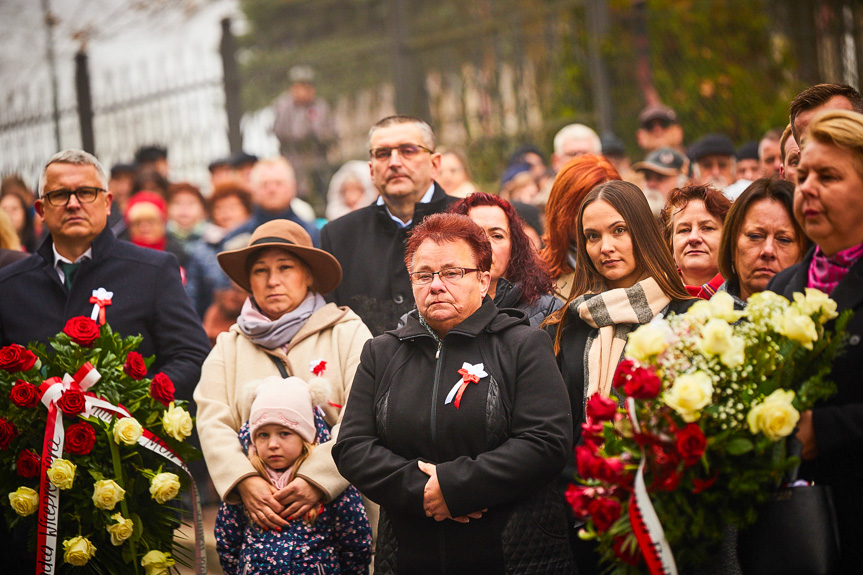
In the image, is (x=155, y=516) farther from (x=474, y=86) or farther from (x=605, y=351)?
A: (x=474, y=86)

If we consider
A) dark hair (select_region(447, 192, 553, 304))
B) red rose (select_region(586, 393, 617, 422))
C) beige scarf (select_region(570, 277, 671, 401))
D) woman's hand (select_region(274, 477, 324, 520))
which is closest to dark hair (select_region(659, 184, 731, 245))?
dark hair (select_region(447, 192, 553, 304))

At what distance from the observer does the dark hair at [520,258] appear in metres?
4.78

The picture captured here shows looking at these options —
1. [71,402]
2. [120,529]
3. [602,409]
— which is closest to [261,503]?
[120,529]

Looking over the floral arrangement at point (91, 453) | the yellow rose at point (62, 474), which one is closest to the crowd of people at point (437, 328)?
the floral arrangement at point (91, 453)

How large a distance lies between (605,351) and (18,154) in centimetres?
1135

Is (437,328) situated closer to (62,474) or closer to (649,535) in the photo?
(649,535)

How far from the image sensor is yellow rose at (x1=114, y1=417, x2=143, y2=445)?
4379mm

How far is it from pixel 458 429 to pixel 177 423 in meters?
1.41

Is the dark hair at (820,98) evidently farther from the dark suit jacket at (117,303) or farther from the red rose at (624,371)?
the dark suit jacket at (117,303)

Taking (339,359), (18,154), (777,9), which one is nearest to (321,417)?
(339,359)

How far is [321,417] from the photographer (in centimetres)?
462

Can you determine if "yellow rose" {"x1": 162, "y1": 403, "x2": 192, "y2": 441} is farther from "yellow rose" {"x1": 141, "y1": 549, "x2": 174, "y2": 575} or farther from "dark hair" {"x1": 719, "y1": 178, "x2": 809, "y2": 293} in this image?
"dark hair" {"x1": 719, "y1": 178, "x2": 809, "y2": 293}

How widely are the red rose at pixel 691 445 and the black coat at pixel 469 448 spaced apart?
0.76m

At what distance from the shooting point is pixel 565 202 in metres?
5.14
